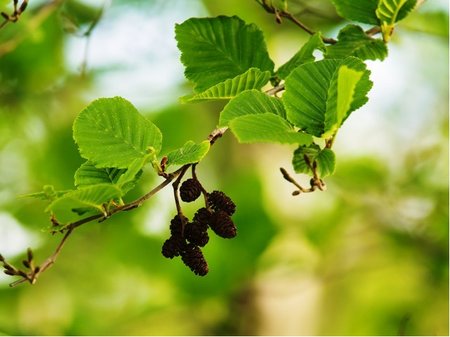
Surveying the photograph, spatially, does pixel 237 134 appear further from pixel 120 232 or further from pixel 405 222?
pixel 405 222

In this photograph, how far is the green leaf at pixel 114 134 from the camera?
631 millimetres

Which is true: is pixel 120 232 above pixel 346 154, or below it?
above

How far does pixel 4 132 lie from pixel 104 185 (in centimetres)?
177

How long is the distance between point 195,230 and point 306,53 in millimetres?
227

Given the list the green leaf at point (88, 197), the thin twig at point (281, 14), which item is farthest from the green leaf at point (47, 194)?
the thin twig at point (281, 14)

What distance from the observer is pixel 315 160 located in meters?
0.62

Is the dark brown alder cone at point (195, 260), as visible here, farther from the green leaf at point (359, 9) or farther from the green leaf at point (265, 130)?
the green leaf at point (359, 9)

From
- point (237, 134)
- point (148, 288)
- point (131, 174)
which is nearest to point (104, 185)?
point (131, 174)

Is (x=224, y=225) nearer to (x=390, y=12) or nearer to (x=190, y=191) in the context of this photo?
(x=190, y=191)

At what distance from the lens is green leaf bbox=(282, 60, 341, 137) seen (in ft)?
1.93

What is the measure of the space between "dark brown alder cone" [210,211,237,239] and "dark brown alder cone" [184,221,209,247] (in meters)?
0.01

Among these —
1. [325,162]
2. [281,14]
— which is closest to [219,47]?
[281,14]

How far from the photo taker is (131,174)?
0.57 meters

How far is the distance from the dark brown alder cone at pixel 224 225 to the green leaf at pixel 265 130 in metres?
0.11
